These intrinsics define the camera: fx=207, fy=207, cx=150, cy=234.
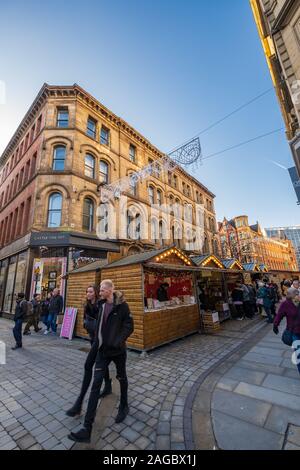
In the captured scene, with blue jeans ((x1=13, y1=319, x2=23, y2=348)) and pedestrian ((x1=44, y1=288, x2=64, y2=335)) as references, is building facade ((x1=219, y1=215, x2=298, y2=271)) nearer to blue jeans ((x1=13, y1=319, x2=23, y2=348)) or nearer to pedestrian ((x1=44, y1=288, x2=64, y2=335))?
pedestrian ((x1=44, y1=288, x2=64, y2=335))

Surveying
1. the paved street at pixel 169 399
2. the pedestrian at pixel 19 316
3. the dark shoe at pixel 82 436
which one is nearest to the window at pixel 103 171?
the pedestrian at pixel 19 316

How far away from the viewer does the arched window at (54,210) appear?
14656 millimetres

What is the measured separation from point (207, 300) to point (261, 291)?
9.59 ft

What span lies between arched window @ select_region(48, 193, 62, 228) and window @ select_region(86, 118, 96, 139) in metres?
6.70

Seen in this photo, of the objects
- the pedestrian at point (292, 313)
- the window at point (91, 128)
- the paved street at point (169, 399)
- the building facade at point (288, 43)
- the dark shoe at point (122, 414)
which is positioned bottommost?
the paved street at point (169, 399)

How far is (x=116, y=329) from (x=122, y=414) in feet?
4.27

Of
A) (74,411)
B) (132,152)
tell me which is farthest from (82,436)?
(132,152)

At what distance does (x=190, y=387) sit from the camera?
13.9 feet

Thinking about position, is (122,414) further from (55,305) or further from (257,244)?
(257,244)

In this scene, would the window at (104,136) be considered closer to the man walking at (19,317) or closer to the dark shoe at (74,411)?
the man walking at (19,317)

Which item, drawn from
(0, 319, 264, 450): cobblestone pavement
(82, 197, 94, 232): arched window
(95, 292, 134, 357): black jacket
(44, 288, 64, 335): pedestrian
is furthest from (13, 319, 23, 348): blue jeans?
(82, 197, 94, 232): arched window

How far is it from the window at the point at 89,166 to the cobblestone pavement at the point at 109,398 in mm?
13073

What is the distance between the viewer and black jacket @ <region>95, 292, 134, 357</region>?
10.6ft

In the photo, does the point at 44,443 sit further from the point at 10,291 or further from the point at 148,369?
the point at 10,291
